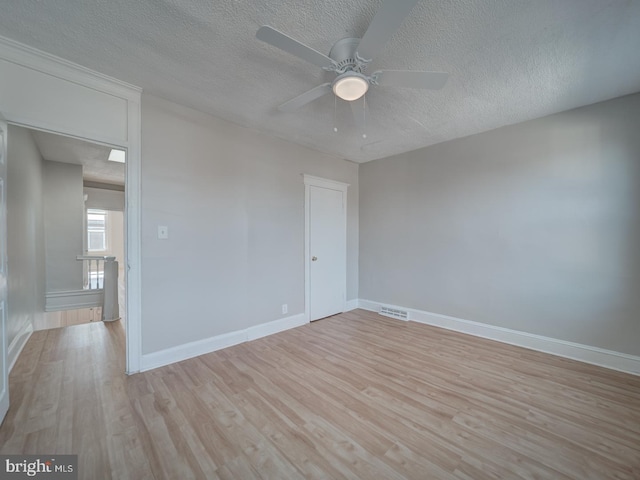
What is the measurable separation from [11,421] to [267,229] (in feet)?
8.40

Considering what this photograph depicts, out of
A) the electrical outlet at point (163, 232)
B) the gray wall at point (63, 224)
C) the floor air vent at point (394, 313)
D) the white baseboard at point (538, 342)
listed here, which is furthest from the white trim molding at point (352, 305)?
the gray wall at point (63, 224)

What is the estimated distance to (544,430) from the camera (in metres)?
1.72

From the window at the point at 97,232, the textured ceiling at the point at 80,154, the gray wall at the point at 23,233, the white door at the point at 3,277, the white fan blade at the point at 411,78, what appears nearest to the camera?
the white fan blade at the point at 411,78

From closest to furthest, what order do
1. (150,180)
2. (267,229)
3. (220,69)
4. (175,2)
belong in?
(175,2)
(220,69)
(150,180)
(267,229)

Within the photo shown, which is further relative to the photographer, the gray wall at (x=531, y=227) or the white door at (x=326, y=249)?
the white door at (x=326, y=249)

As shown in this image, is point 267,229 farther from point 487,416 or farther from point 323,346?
point 487,416

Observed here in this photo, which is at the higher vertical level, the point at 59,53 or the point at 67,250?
the point at 59,53

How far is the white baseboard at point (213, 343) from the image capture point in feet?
8.19

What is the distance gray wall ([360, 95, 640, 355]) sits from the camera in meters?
2.50

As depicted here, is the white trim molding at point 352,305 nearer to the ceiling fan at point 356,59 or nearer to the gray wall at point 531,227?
the gray wall at point 531,227

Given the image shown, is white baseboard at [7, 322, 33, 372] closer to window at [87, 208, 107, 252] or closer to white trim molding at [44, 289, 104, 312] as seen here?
white trim molding at [44, 289, 104, 312]

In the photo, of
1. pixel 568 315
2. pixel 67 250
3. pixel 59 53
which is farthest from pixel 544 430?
pixel 67 250

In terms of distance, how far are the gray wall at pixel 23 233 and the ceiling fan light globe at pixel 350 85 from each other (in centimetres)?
352

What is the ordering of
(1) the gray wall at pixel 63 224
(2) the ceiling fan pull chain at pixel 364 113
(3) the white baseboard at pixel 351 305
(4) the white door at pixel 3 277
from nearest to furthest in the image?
(4) the white door at pixel 3 277
(2) the ceiling fan pull chain at pixel 364 113
(1) the gray wall at pixel 63 224
(3) the white baseboard at pixel 351 305
